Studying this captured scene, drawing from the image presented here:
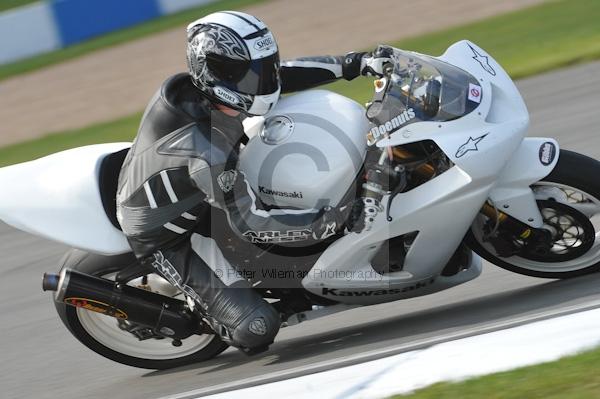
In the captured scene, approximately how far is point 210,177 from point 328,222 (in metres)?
0.56

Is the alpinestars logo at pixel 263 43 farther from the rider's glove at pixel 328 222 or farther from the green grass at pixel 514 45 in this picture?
the green grass at pixel 514 45

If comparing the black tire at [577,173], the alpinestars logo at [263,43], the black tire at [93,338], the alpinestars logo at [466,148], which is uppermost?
the alpinestars logo at [263,43]

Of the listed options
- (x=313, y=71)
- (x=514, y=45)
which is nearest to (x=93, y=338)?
(x=313, y=71)

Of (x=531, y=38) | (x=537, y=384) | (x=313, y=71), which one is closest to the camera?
(x=537, y=384)

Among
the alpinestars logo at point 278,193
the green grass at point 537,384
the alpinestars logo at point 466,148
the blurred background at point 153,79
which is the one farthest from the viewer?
the blurred background at point 153,79

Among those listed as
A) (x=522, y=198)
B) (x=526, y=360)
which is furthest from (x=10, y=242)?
(x=526, y=360)

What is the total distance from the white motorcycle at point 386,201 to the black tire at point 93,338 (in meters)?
0.01

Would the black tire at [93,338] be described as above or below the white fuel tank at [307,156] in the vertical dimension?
below

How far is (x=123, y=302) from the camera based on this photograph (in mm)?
4898

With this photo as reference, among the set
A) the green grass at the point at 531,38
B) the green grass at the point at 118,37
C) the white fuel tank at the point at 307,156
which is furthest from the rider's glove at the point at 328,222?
the green grass at the point at 118,37

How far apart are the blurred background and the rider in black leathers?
0.40 m

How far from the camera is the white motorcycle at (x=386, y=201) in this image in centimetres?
447

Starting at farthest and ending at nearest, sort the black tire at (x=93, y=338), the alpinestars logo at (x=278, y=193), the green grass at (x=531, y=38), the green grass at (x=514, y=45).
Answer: the green grass at (x=514, y=45)
the green grass at (x=531, y=38)
the black tire at (x=93, y=338)
the alpinestars logo at (x=278, y=193)

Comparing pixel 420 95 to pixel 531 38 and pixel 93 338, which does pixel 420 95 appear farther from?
pixel 531 38
